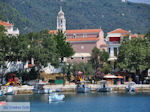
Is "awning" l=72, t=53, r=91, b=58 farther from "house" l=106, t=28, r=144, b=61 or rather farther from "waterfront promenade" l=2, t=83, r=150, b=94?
"waterfront promenade" l=2, t=83, r=150, b=94

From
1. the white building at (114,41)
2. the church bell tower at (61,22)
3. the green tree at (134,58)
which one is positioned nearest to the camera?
the green tree at (134,58)

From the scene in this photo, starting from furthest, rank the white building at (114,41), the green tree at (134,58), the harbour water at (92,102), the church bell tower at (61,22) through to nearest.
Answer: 1. the church bell tower at (61,22)
2. the white building at (114,41)
3. the green tree at (134,58)
4. the harbour water at (92,102)

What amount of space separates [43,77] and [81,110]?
128 ft

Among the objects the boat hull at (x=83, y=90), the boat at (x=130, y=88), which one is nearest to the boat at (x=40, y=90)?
the boat hull at (x=83, y=90)

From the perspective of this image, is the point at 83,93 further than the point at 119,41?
No

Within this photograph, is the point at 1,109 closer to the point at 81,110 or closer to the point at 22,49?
the point at 81,110

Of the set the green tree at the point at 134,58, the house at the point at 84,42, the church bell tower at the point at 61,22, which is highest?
the church bell tower at the point at 61,22

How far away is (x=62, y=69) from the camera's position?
4665 inches

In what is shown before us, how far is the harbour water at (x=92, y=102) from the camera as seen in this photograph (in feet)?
267

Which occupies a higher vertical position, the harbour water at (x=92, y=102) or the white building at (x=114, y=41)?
the white building at (x=114, y=41)

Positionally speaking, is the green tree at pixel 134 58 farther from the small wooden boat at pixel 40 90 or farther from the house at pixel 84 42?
the small wooden boat at pixel 40 90

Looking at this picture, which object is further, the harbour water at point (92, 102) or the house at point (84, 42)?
the house at point (84, 42)

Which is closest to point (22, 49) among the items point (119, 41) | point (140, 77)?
point (140, 77)

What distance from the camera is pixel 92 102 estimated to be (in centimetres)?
8962
